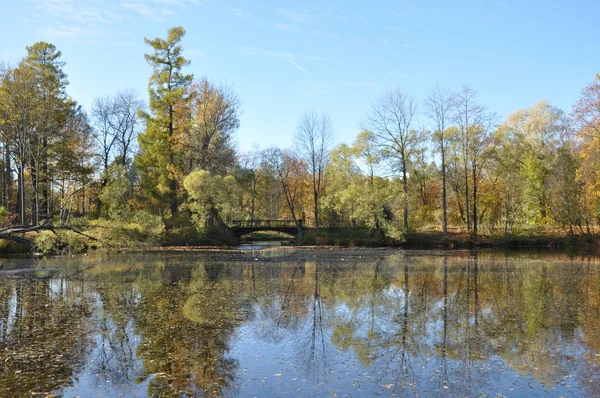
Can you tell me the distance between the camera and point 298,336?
34.8 feet

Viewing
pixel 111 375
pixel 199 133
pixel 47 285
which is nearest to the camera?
pixel 111 375

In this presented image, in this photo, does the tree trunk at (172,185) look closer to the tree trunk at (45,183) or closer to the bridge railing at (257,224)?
the bridge railing at (257,224)

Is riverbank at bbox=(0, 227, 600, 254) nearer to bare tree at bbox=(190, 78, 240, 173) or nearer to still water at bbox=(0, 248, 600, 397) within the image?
bare tree at bbox=(190, 78, 240, 173)

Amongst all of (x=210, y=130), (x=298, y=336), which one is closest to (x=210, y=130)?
(x=210, y=130)

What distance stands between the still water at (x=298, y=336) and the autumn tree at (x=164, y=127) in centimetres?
2228

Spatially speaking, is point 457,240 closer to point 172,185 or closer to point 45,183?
point 172,185

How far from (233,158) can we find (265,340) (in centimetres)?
3462

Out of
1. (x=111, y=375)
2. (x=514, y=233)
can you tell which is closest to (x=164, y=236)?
(x=514, y=233)

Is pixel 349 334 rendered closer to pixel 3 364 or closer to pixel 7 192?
pixel 3 364

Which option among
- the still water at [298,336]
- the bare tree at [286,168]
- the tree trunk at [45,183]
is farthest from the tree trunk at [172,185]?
the still water at [298,336]

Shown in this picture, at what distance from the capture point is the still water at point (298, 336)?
24.7ft

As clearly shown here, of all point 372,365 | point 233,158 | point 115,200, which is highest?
point 233,158

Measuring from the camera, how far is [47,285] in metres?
17.9

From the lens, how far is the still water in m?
7.52
